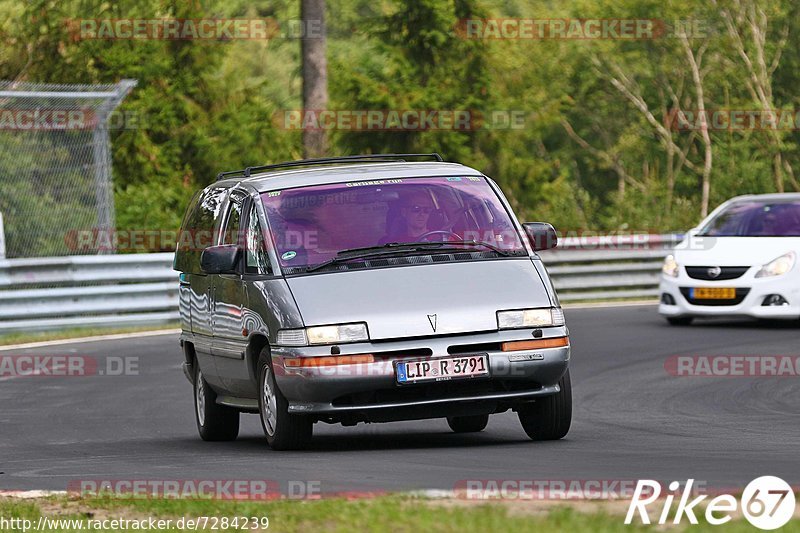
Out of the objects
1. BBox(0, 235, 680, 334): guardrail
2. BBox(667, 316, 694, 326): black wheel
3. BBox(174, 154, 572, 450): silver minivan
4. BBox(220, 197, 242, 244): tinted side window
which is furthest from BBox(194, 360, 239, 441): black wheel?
BBox(0, 235, 680, 334): guardrail

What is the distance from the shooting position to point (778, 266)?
1900cm

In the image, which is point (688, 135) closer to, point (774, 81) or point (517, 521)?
point (774, 81)

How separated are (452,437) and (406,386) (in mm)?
1565

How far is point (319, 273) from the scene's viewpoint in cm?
977

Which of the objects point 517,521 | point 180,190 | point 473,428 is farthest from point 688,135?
point 517,521

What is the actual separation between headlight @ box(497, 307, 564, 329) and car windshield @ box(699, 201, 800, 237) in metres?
10.6

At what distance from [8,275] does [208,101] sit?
47.0 ft

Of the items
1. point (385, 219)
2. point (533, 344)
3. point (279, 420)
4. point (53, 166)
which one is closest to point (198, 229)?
point (385, 219)

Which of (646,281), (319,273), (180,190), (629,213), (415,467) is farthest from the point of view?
(629,213)

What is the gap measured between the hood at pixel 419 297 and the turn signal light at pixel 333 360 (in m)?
0.14

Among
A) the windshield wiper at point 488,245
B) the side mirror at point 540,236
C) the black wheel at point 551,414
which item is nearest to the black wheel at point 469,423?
the black wheel at point 551,414

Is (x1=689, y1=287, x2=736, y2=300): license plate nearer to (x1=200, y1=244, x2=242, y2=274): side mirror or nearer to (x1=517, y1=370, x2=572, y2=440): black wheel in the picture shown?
(x1=517, y1=370, x2=572, y2=440): black wheel

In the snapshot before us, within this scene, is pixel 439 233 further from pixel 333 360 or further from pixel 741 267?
pixel 741 267

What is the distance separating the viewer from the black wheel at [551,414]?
9.93m
